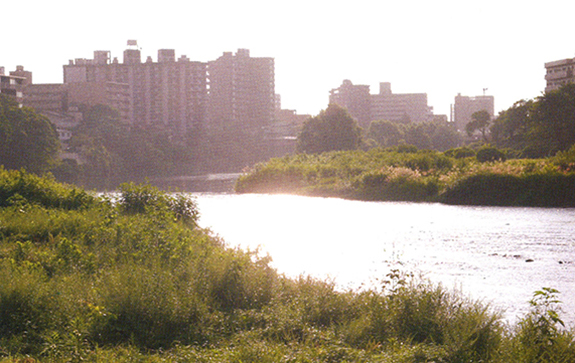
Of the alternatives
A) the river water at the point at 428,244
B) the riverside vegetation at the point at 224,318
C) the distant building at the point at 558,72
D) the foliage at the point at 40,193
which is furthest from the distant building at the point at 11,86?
the riverside vegetation at the point at 224,318

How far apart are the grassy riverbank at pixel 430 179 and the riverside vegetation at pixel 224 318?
2891cm

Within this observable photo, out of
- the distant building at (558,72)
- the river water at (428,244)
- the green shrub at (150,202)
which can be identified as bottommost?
the river water at (428,244)

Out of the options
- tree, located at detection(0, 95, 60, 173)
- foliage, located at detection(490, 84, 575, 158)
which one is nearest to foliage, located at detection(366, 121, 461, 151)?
foliage, located at detection(490, 84, 575, 158)

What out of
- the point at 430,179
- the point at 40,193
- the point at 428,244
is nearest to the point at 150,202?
the point at 40,193

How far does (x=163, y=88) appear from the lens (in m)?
179

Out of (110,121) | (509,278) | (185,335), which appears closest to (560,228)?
(509,278)

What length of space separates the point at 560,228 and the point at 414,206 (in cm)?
1434

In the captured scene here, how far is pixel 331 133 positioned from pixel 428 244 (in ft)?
280

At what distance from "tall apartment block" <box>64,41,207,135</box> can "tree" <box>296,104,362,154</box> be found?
226ft

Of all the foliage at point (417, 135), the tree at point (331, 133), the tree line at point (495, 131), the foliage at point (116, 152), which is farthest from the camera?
the foliage at point (417, 135)

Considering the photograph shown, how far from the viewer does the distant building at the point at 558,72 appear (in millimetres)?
121469

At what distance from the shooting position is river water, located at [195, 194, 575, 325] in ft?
55.7

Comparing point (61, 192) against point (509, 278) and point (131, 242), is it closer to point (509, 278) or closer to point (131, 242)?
point (131, 242)

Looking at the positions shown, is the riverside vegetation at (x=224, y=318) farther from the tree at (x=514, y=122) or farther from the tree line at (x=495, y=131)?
the tree at (x=514, y=122)
